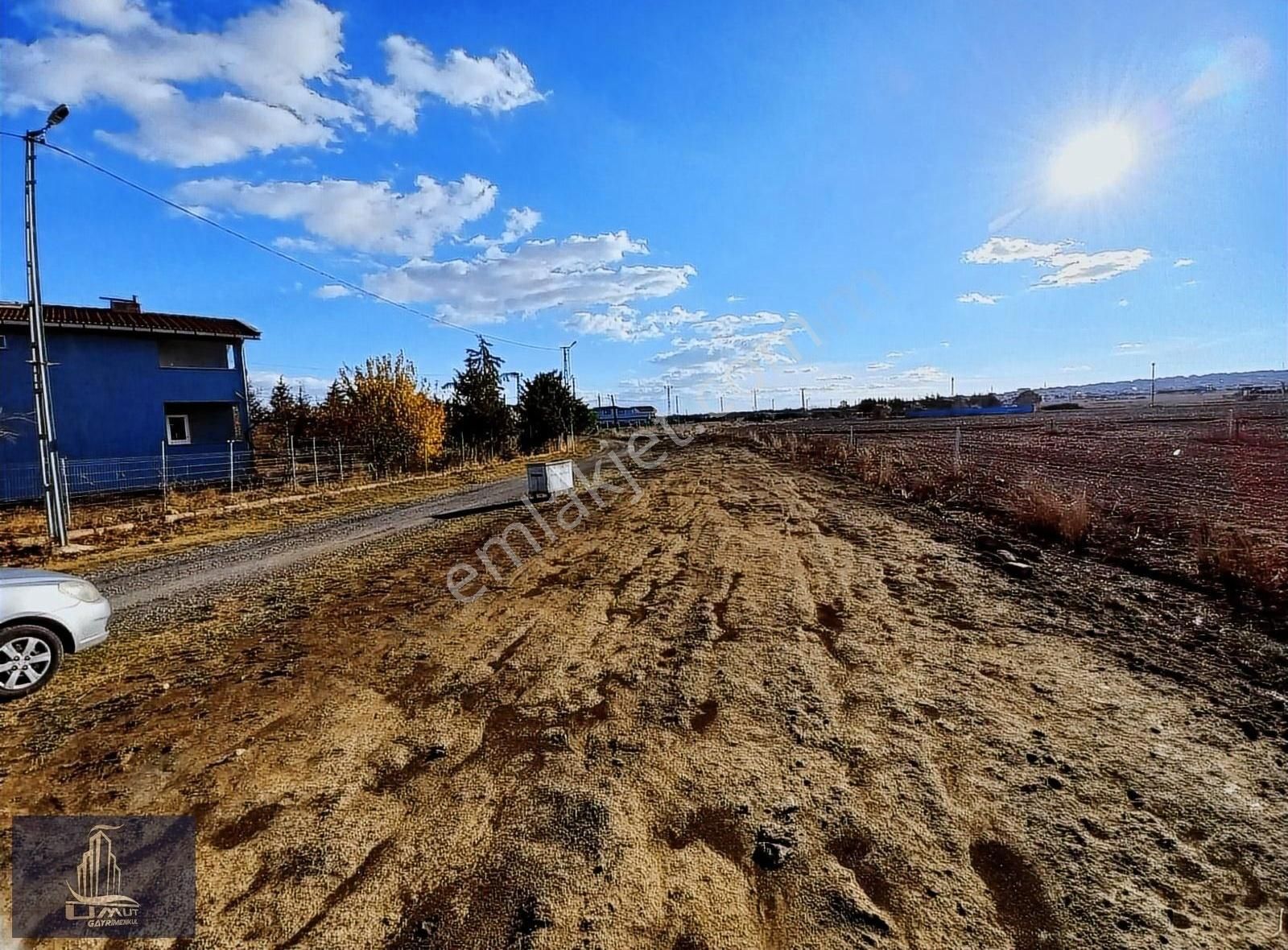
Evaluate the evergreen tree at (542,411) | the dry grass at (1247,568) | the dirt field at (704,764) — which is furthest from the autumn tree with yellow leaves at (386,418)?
the dry grass at (1247,568)

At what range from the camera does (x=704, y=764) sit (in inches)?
123

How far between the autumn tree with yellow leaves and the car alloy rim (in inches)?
674

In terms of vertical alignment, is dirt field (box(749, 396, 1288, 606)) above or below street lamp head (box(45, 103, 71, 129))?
below

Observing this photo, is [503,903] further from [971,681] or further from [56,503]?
[56,503]

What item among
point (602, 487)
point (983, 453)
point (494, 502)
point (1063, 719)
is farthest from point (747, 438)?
point (1063, 719)

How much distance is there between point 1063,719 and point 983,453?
19.0m

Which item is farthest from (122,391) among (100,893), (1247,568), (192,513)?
(1247,568)

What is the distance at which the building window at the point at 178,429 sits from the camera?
2041 centimetres

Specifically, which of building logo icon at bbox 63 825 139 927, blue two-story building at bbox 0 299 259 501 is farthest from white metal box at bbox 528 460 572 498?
building logo icon at bbox 63 825 139 927

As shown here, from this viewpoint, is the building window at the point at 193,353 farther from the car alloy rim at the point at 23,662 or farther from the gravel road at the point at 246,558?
the car alloy rim at the point at 23,662

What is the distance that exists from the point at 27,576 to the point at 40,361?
9.61m

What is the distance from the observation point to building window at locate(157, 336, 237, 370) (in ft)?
65.5

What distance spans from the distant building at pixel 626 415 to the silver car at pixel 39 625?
68809 mm

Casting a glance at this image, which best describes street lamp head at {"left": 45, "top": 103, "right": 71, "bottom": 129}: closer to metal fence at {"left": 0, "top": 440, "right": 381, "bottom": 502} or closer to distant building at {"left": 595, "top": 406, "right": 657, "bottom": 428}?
metal fence at {"left": 0, "top": 440, "right": 381, "bottom": 502}
